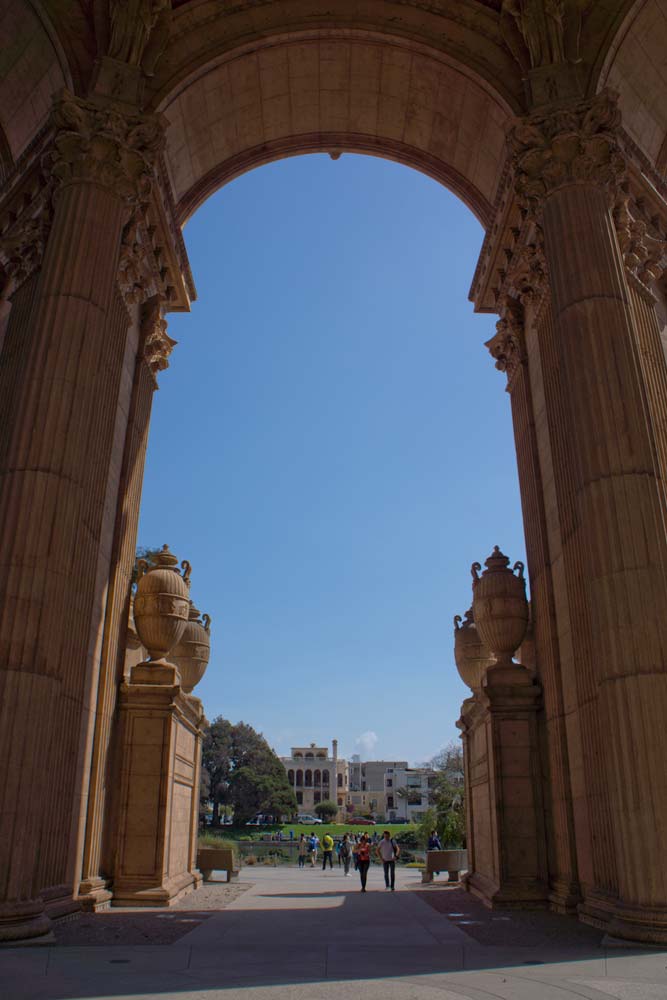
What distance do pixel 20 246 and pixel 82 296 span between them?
4350 mm

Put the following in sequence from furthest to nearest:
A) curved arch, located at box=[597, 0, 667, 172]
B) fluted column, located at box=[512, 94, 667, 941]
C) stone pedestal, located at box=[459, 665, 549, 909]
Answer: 1. curved arch, located at box=[597, 0, 667, 172]
2. stone pedestal, located at box=[459, 665, 549, 909]
3. fluted column, located at box=[512, 94, 667, 941]

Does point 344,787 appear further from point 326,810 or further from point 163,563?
point 163,563

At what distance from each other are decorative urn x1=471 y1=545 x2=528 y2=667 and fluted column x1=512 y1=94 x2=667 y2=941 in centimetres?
427

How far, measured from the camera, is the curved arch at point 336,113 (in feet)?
70.9

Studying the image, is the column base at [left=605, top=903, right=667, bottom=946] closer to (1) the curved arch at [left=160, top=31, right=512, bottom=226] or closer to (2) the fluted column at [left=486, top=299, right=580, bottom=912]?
(2) the fluted column at [left=486, top=299, right=580, bottom=912]

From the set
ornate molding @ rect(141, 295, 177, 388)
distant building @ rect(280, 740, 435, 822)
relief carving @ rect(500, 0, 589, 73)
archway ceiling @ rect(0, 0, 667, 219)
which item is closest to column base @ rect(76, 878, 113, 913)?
ornate molding @ rect(141, 295, 177, 388)

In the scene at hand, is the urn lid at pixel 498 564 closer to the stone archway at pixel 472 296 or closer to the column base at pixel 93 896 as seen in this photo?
the stone archway at pixel 472 296

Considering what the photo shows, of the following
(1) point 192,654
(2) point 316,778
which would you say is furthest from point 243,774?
(1) point 192,654

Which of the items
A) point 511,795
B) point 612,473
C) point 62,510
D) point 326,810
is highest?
point 612,473

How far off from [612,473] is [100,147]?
12.7m

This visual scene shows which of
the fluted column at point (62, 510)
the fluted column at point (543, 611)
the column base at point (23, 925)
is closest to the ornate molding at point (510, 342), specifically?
the fluted column at point (543, 611)

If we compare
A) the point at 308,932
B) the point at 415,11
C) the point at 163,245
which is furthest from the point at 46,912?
the point at 415,11

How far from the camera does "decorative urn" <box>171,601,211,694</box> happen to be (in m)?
21.7

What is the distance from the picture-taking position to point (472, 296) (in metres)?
24.1
